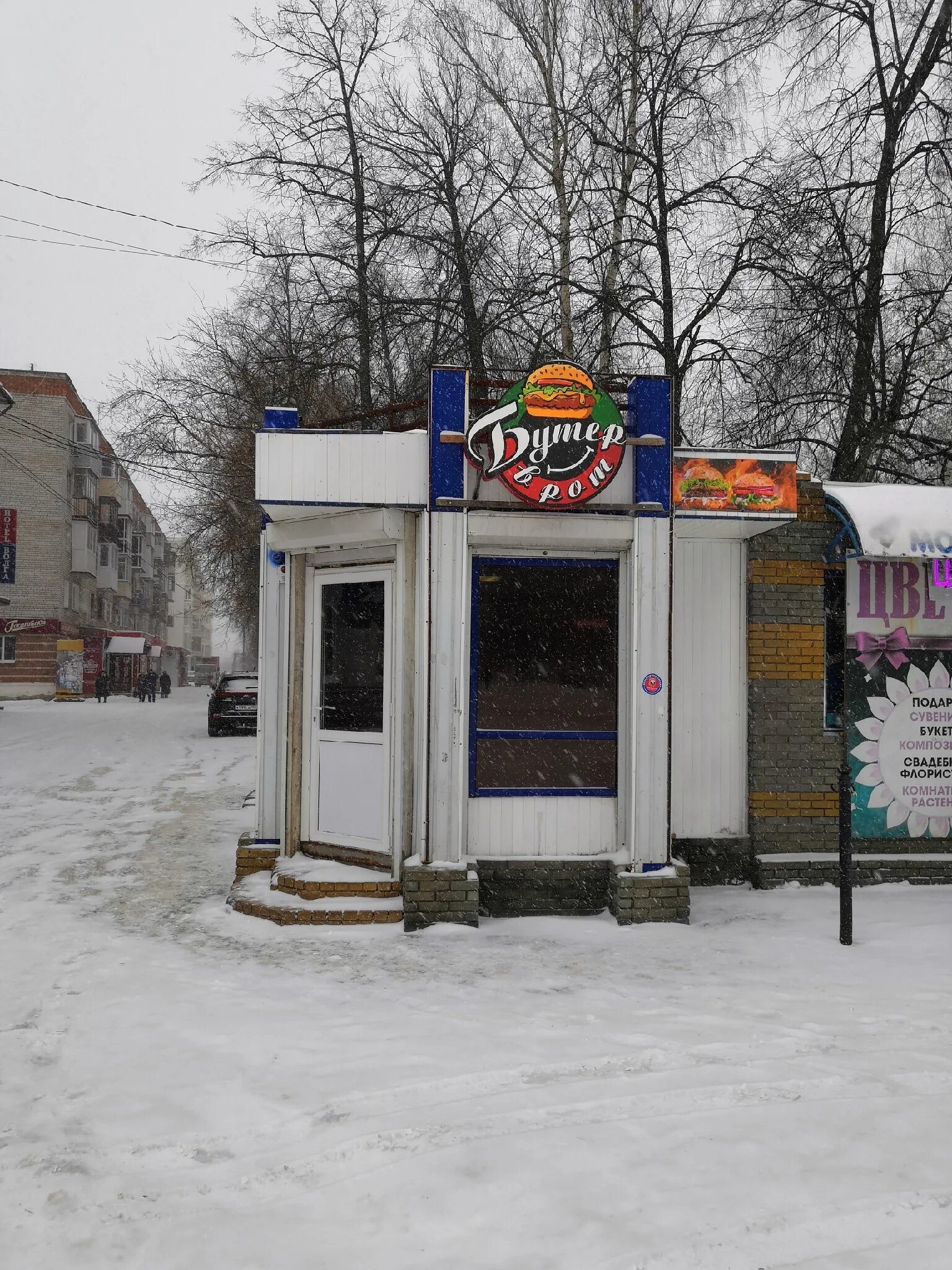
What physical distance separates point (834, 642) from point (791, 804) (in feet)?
4.50

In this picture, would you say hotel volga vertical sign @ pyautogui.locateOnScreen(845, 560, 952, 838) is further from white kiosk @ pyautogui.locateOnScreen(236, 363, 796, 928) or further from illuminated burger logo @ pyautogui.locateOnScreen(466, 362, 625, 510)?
illuminated burger logo @ pyautogui.locateOnScreen(466, 362, 625, 510)

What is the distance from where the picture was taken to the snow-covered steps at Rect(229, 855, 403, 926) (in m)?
6.19

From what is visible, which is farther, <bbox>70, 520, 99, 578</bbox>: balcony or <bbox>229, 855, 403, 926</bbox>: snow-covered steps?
<bbox>70, 520, 99, 578</bbox>: balcony

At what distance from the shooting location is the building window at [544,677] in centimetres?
662

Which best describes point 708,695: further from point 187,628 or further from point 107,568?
point 187,628

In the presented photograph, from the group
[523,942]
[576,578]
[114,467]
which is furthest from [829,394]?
[114,467]

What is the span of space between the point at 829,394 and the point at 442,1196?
1111 centimetres

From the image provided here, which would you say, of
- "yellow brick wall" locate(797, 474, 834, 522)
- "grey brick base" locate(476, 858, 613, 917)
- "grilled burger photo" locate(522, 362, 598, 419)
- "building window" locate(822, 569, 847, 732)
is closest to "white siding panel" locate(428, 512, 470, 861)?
"grey brick base" locate(476, 858, 613, 917)

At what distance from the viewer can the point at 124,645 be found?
54969 millimetres

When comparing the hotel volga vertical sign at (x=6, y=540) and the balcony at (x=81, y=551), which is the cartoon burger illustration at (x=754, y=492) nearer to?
the hotel volga vertical sign at (x=6, y=540)

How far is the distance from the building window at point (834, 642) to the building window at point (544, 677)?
2.05m

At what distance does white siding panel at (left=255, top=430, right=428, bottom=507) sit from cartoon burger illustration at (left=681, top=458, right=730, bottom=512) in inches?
71.5

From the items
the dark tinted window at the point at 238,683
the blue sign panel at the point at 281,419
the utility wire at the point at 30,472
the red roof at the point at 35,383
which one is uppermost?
the red roof at the point at 35,383

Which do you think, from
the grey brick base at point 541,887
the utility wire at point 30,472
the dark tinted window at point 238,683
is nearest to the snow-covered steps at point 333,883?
the grey brick base at point 541,887
